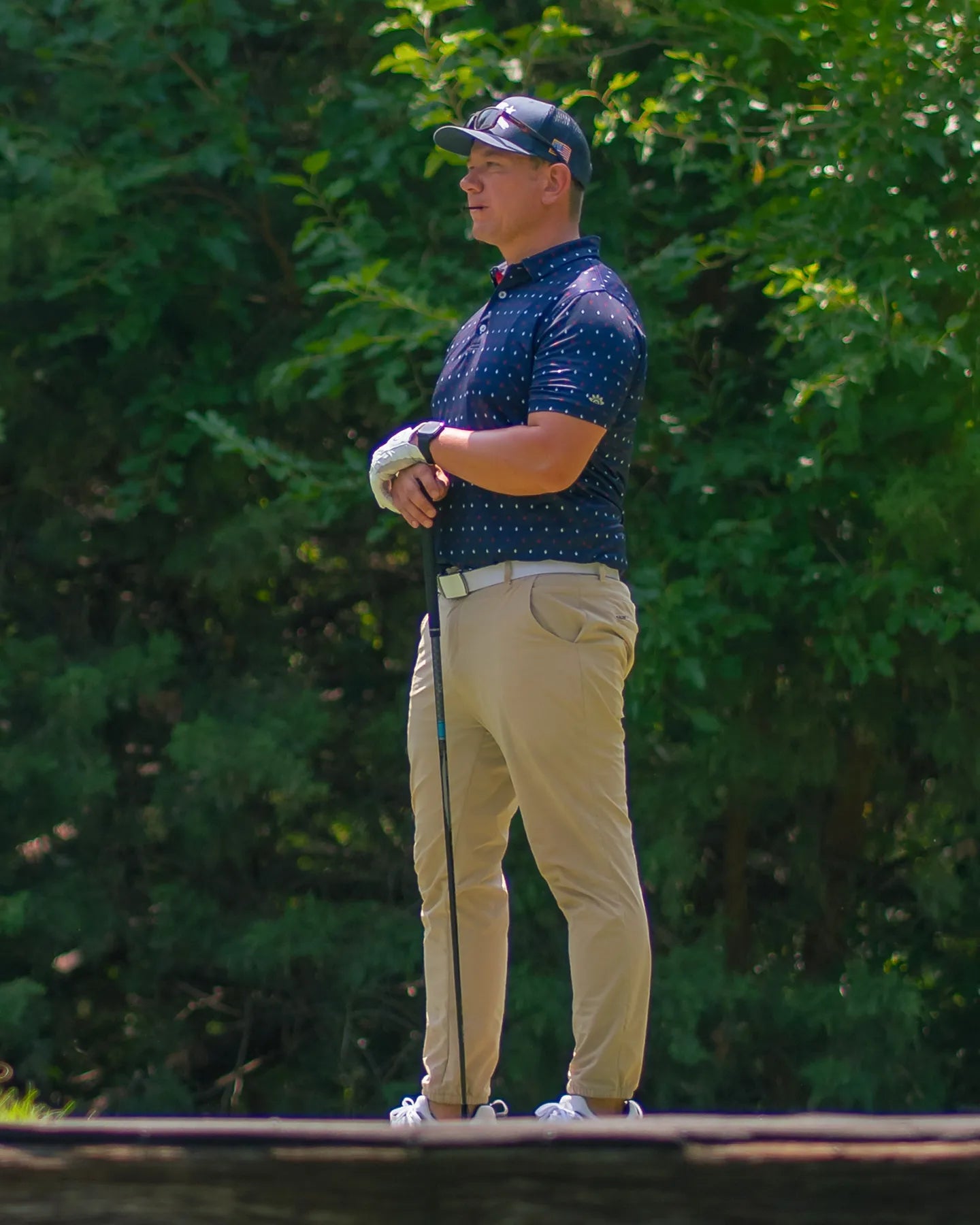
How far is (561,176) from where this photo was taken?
2684 mm

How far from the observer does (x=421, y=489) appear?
264 cm

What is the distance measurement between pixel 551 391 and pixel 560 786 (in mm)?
661

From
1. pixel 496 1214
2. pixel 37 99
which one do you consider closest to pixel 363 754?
pixel 37 99

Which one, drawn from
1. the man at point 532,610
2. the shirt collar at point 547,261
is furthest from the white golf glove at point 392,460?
the shirt collar at point 547,261

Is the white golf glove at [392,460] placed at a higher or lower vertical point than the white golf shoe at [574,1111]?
higher

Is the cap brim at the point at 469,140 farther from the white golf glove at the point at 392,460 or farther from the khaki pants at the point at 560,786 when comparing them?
the khaki pants at the point at 560,786

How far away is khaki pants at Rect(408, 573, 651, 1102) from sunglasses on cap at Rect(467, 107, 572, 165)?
76cm

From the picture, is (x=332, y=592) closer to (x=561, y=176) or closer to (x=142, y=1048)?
(x=142, y=1048)

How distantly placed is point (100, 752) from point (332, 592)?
0.98 meters

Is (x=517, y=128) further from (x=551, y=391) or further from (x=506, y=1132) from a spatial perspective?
(x=506, y=1132)

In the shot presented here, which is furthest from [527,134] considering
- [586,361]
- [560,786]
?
[560,786]

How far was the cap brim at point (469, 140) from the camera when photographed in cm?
263

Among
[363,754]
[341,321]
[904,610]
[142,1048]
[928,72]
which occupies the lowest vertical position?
[142,1048]

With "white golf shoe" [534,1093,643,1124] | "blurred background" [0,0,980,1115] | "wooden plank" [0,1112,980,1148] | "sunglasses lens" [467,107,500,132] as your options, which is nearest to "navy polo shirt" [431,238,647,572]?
"sunglasses lens" [467,107,500,132]
